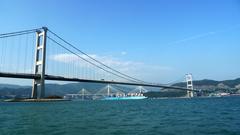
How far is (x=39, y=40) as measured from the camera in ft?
213

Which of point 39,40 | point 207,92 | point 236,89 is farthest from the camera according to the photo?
point 236,89

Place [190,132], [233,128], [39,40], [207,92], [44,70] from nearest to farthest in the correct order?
[190,132]
[233,128]
[44,70]
[39,40]
[207,92]

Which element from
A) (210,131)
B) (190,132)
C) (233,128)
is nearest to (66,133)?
(190,132)

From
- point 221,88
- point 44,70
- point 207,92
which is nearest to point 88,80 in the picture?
point 44,70

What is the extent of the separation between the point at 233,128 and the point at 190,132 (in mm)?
2194

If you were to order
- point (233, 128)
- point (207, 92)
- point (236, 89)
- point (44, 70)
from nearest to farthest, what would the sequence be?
point (233, 128)
point (44, 70)
point (207, 92)
point (236, 89)

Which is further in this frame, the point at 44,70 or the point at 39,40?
the point at 39,40

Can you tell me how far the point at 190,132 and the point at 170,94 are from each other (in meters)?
127

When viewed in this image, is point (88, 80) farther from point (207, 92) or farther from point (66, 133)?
point (207, 92)

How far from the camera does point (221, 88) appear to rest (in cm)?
13900

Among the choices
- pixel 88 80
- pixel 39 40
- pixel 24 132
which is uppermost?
pixel 39 40

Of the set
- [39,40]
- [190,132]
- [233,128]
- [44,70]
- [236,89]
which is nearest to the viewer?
[190,132]

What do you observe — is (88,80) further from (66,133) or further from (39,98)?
(66,133)

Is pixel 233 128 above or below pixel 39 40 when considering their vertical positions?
below
